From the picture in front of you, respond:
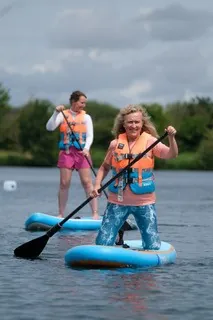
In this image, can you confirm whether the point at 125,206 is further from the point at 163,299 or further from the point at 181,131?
the point at 181,131

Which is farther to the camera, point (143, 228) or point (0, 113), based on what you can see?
point (0, 113)

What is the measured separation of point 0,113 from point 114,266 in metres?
110

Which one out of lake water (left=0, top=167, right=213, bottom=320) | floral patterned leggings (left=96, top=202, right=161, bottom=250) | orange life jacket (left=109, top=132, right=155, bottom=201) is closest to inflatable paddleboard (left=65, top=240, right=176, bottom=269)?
lake water (left=0, top=167, right=213, bottom=320)

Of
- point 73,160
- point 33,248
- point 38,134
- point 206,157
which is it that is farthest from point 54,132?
A: point 33,248

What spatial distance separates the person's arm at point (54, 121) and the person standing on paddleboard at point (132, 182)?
4.20 m

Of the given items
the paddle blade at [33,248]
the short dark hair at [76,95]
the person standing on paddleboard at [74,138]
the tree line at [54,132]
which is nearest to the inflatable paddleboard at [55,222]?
the person standing on paddleboard at [74,138]

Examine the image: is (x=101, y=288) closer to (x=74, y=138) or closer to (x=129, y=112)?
(x=129, y=112)

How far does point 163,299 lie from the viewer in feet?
27.5

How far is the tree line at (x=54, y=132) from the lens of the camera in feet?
330

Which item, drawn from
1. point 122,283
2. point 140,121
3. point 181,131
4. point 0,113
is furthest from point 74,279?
point 0,113

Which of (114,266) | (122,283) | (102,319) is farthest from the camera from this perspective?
(114,266)

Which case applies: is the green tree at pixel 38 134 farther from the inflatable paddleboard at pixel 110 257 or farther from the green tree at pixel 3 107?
the inflatable paddleboard at pixel 110 257

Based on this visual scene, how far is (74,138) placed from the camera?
14.9 m

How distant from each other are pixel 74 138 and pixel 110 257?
5.08 meters
